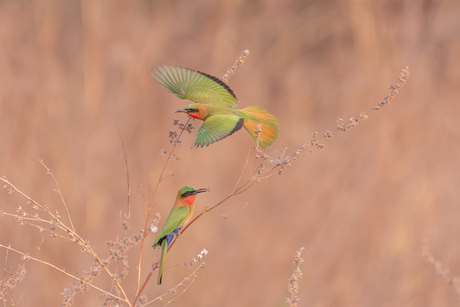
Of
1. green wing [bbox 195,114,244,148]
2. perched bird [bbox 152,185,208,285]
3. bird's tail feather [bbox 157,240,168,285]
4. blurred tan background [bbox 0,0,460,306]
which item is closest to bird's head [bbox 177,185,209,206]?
perched bird [bbox 152,185,208,285]

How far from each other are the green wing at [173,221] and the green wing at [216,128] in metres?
0.33

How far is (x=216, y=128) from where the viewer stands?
1.42 metres

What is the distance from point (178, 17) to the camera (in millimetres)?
4516

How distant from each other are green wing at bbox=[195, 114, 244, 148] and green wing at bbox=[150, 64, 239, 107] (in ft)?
0.61

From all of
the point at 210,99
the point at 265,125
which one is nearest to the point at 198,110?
the point at 210,99

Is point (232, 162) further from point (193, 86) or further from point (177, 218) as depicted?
point (177, 218)

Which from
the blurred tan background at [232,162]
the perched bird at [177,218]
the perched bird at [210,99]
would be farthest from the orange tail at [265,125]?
the blurred tan background at [232,162]

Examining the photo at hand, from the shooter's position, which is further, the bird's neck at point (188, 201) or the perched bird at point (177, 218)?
the bird's neck at point (188, 201)

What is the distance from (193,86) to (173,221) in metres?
0.51

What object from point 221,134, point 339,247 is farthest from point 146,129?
point 221,134

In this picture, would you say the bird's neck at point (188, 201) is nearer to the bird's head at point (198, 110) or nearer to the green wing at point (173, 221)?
the green wing at point (173, 221)

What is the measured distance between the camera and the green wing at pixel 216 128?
1.36m

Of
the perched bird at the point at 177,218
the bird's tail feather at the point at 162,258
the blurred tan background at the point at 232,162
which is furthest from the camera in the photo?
the blurred tan background at the point at 232,162

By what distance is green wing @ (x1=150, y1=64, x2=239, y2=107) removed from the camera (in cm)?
169
